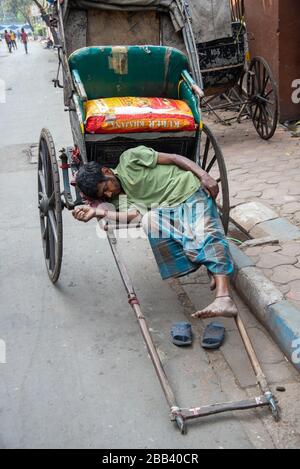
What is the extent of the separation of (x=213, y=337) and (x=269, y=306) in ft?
1.28

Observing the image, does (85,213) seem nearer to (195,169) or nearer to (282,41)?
(195,169)

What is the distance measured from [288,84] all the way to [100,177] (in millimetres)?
5235

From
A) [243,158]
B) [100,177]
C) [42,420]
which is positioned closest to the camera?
[42,420]

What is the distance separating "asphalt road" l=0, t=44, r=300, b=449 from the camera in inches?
94.9

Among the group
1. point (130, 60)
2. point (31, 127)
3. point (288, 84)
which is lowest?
point (31, 127)

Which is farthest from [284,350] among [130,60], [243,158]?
[243,158]

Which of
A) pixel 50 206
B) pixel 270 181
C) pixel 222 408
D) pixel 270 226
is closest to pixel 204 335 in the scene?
pixel 222 408

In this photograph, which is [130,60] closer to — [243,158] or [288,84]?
[243,158]

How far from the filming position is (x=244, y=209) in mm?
4730

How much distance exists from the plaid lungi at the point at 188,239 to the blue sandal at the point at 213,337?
0.36 meters

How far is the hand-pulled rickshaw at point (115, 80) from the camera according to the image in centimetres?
369

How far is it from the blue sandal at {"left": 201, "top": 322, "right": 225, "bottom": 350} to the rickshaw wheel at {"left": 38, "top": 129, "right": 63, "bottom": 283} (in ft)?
3.58

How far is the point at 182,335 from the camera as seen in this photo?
310 centimetres

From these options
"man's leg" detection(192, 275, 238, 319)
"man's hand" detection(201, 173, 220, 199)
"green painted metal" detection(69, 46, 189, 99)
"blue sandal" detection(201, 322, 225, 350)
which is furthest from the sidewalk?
"green painted metal" detection(69, 46, 189, 99)
